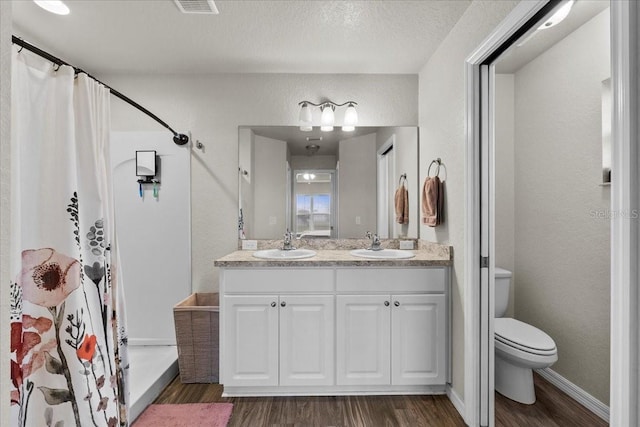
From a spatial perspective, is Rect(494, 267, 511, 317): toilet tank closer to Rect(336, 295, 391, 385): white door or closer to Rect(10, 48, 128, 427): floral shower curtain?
Rect(336, 295, 391, 385): white door

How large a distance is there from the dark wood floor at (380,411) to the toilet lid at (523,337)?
38cm

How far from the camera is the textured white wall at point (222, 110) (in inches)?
105

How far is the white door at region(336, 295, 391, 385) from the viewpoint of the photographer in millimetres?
2074

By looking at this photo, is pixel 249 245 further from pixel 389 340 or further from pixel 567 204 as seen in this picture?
pixel 567 204

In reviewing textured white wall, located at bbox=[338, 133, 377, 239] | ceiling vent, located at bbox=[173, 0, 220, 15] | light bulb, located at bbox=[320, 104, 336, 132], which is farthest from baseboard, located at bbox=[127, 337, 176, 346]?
ceiling vent, located at bbox=[173, 0, 220, 15]

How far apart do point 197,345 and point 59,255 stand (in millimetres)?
1340

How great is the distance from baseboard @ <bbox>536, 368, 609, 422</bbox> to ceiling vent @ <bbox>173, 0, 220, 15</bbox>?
120 inches

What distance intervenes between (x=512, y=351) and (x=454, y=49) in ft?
6.03

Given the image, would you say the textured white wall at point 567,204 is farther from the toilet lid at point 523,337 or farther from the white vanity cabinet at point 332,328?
the white vanity cabinet at point 332,328

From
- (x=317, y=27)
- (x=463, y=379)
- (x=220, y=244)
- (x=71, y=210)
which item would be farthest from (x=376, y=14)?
(x=463, y=379)

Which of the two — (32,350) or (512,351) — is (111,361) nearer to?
(32,350)

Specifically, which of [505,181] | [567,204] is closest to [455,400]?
[567,204]

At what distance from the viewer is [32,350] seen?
3.68 feet

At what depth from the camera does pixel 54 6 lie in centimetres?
181
